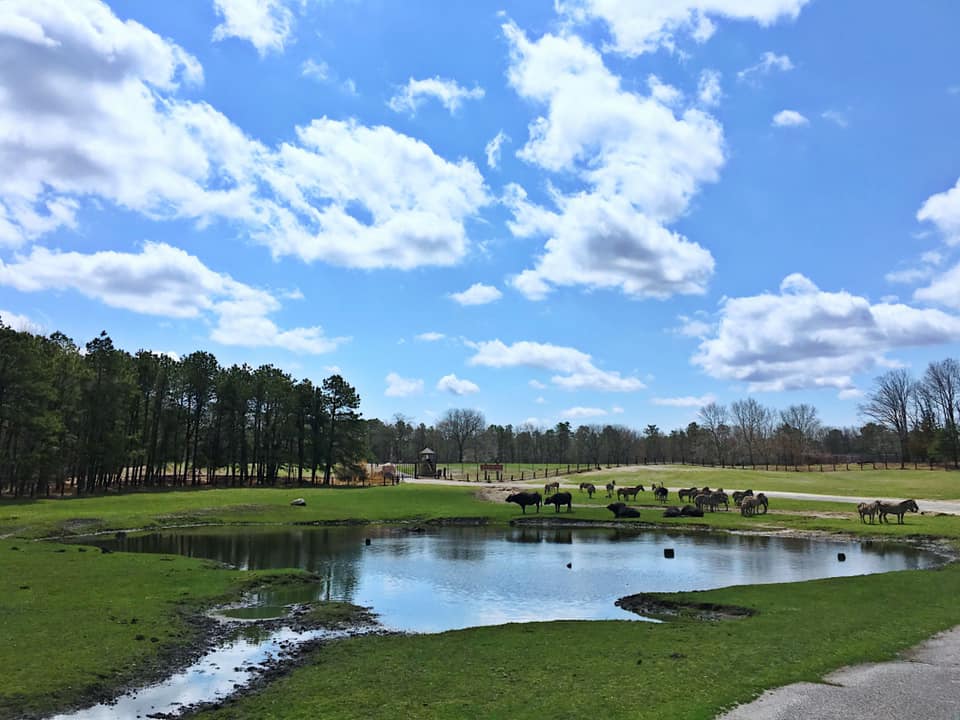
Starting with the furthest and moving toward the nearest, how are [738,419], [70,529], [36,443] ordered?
[738,419] < [36,443] < [70,529]

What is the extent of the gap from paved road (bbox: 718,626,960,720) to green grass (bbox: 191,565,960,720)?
16.4 inches

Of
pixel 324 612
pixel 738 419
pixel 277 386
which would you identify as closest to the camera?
pixel 324 612

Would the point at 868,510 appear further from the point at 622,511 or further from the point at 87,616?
the point at 87,616

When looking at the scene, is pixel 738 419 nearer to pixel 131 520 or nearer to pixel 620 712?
pixel 131 520

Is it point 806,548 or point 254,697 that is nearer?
point 254,697

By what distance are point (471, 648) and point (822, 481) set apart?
79387mm

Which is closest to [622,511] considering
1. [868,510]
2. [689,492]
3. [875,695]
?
[689,492]

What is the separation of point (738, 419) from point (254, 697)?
650 ft

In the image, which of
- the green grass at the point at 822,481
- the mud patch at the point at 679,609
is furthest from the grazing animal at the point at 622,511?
the mud patch at the point at 679,609

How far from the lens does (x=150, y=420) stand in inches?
3187

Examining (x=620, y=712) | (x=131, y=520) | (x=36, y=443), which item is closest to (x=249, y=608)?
(x=620, y=712)

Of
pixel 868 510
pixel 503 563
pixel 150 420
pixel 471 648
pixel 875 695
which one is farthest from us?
pixel 150 420

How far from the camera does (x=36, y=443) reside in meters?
53.3

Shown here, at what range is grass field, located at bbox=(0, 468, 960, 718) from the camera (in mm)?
12016
